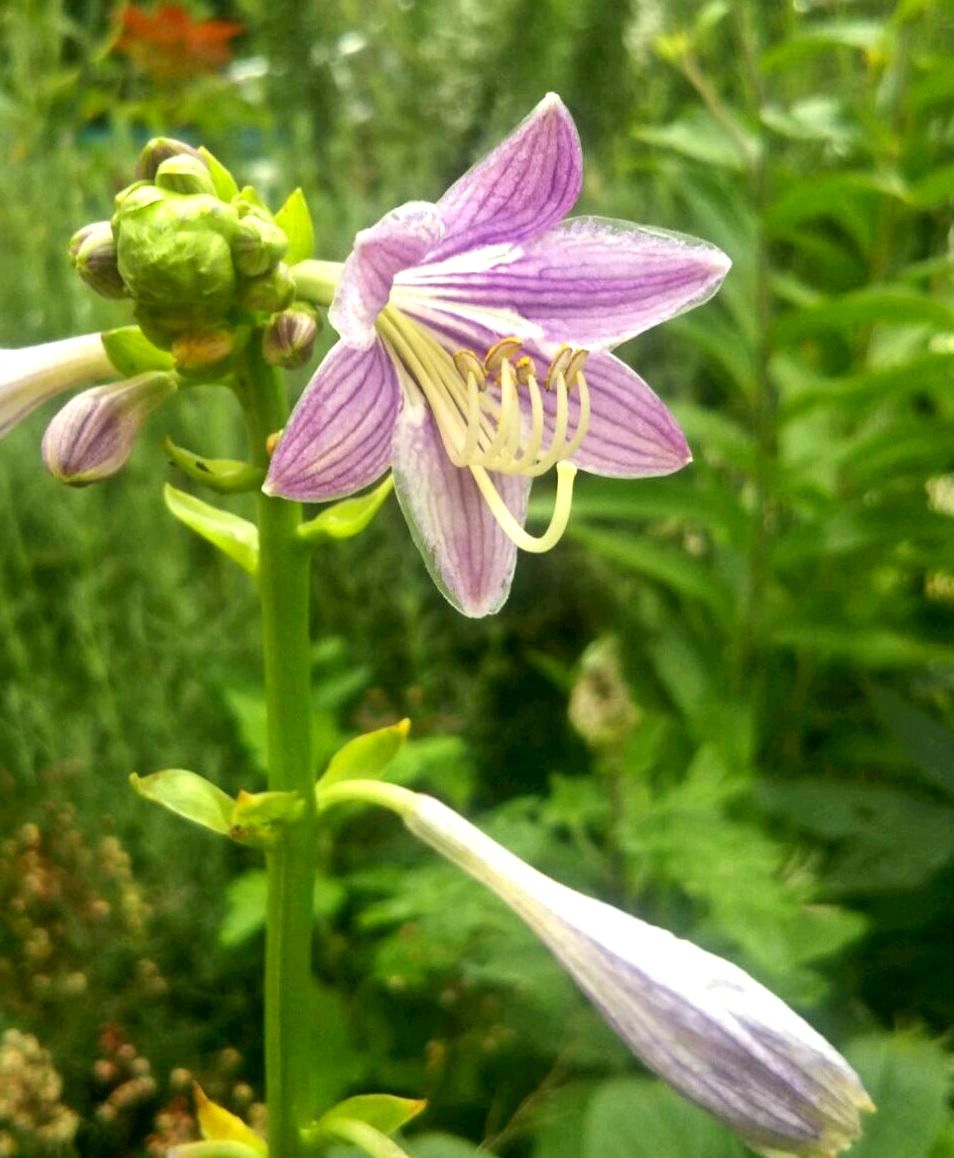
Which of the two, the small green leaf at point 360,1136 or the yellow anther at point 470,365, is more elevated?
the yellow anther at point 470,365

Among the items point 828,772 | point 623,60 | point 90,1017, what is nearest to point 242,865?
point 90,1017

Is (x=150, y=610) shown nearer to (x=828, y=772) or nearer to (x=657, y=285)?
(x=828, y=772)

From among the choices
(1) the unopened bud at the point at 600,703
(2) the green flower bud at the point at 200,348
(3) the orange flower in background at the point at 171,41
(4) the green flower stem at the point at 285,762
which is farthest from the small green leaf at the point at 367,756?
(3) the orange flower in background at the point at 171,41

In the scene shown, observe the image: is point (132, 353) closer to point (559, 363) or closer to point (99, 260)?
point (99, 260)

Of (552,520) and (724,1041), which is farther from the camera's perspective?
(552,520)

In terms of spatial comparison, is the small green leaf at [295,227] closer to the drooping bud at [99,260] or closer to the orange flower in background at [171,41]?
the drooping bud at [99,260]

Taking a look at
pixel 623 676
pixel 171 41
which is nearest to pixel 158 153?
pixel 623 676
